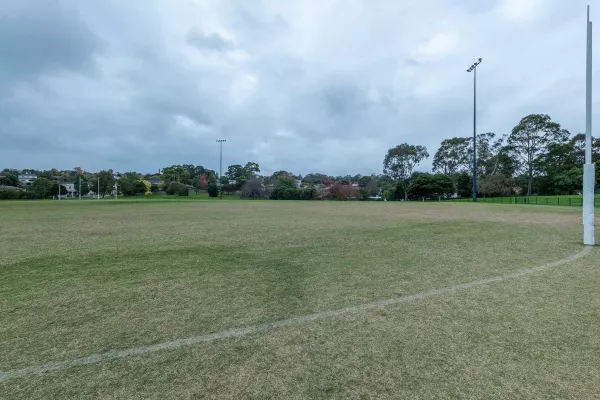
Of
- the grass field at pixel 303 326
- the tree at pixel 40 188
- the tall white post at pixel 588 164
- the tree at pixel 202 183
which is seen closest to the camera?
the grass field at pixel 303 326

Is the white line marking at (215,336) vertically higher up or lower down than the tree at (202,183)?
lower down

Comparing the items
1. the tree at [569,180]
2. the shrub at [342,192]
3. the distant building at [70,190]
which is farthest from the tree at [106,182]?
the tree at [569,180]

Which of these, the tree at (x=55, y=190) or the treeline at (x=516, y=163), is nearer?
the treeline at (x=516, y=163)

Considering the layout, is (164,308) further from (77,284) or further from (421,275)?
(421,275)

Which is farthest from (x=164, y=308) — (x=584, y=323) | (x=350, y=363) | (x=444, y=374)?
(x=584, y=323)

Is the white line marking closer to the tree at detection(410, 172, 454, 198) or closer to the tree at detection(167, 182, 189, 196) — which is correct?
the tree at detection(410, 172, 454, 198)

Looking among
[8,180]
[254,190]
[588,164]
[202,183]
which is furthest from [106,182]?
[588,164]

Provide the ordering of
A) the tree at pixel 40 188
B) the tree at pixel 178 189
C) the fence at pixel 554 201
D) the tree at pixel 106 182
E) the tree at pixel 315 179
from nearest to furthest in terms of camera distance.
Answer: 1. the fence at pixel 554 201
2. the tree at pixel 40 188
3. the tree at pixel 106 182
4. the tree at pixel 178 189
5. the tree at pixel 315 179

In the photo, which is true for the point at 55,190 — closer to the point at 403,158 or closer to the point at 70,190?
the point at 70,190

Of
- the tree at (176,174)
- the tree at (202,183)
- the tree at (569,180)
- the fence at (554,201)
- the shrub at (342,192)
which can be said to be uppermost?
the tree at (176,174)

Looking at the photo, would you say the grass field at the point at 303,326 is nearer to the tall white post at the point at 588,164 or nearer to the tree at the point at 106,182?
the tall white post at the point at 588,164

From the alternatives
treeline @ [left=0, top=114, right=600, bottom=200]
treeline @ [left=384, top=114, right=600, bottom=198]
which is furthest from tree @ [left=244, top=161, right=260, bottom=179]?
treeline @ [left=384, top=114, right=600, bottom=198]

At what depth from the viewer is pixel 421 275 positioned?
508cm

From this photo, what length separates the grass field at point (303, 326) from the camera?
7.31 feet
